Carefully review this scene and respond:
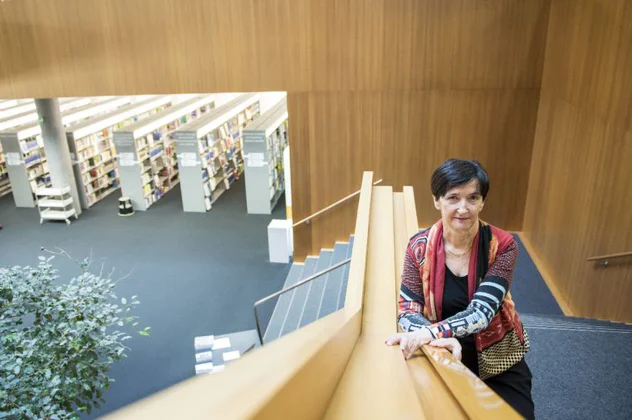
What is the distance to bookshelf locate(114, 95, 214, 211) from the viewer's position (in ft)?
40.5

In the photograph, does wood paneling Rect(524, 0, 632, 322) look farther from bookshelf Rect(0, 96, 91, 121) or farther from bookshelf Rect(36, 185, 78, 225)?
bookshelf Rect(0, 96, 91, 121)

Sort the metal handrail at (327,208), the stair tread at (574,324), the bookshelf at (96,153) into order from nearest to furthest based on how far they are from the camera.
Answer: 1. the stair tread at (574,324)
2. the metal handrail at (327,208)
3. the bookshelf at (96,153)

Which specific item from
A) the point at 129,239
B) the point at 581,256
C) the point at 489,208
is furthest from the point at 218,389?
the point at 129,239

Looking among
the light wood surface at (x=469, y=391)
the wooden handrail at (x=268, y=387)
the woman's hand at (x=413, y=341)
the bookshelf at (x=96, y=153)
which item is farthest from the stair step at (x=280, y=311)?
the bookshelf at (x=96, y=153)

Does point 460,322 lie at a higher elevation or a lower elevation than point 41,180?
higher

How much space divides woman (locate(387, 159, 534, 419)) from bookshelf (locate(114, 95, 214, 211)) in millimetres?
11442

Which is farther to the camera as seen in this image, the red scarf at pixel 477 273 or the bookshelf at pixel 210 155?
the bookshelf at pixel 210 155

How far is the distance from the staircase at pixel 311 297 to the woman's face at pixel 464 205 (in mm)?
4193

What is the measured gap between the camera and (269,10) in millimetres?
6914

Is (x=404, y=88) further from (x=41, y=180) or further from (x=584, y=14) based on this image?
(x=41, y=180)

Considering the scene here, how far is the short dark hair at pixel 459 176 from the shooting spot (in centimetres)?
184

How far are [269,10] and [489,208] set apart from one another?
427 cm

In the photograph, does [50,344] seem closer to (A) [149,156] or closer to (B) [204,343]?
(B) [204,343]

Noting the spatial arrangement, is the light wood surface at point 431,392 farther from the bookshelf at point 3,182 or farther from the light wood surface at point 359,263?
the bookshelf at point 3,182
